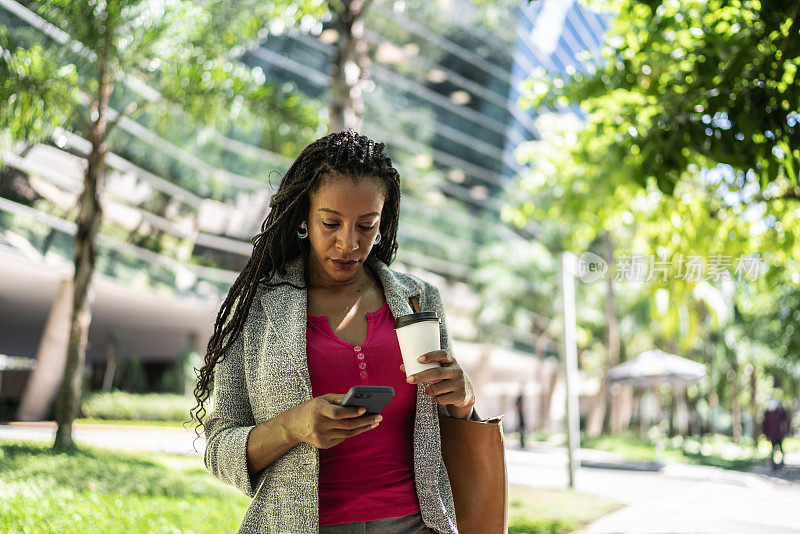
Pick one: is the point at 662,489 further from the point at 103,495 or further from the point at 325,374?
the point at 325,374

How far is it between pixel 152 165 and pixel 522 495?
1414 cm

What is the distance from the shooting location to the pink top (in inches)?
69.2

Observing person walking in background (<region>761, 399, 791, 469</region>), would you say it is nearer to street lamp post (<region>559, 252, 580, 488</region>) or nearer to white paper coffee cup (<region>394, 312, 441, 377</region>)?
street lamp post (<region>559, 252, 580, 488</region>)

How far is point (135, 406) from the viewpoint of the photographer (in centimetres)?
1686

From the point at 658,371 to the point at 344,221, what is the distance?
57.8 feet

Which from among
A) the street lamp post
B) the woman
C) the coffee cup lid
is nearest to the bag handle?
the woman

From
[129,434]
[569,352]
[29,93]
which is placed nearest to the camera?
[29,93]

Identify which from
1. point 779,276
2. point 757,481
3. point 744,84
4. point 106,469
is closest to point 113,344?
point 106,469

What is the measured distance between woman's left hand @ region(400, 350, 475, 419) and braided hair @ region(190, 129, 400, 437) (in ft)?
1.56

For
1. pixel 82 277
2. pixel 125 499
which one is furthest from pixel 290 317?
pixel 82 277

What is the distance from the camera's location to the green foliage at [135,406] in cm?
1627

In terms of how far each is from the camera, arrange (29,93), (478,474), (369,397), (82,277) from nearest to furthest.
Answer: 1. (369,397)
2. (478,474)
3. (29,93)
4. (82,277)

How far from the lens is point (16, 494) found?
513cm

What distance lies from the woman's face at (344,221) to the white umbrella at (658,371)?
1737cm
